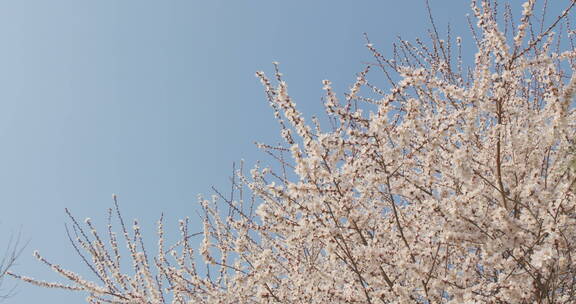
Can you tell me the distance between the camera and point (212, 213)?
6062 mm

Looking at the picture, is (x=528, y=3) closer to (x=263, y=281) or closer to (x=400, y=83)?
(x=400, y=83)

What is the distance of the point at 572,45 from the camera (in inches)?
209

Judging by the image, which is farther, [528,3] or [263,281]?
[263,281]

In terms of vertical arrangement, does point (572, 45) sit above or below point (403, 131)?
above

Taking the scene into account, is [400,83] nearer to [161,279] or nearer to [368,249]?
[368,249]

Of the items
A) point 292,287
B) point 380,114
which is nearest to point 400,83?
point 380,114

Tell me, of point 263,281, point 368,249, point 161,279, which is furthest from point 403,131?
point 161,279

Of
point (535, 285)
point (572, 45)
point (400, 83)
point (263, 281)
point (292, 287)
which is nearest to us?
point (535, 285)

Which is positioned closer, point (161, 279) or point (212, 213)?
point (161, 279)

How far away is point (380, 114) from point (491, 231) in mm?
1232

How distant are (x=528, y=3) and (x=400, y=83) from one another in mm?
1109

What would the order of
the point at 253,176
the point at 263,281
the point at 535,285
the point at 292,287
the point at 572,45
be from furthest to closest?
the point at 253,176 < the point at 572,45 < the point at 292,287 < the point at 263,281 < the point at 535,285

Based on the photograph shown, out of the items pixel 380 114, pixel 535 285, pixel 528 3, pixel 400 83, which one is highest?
pixel 528 3

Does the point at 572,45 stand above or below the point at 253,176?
above
